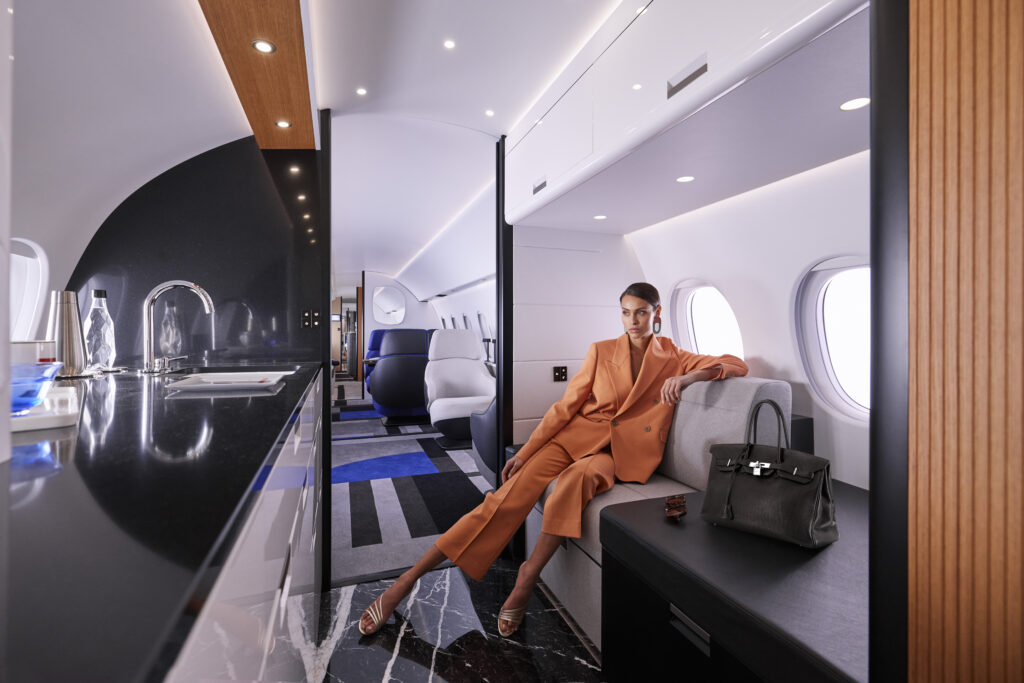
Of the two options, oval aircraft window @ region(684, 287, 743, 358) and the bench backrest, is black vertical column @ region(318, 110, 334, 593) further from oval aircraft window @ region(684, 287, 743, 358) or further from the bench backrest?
oval aircraft window @ region(684, 287, 743, 358)

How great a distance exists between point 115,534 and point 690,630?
4.88 feet

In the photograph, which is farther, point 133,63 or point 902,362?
point 133,63

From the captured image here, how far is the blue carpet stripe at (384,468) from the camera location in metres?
4.44

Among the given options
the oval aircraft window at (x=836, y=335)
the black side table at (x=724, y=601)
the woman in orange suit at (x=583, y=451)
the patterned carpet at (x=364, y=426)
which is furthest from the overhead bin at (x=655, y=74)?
the patterned carpet at (x=364, y=426)

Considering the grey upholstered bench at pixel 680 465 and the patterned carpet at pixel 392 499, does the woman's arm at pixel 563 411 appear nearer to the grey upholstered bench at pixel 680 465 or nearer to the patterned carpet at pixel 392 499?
the grey upholstered bench at pixel 680 465

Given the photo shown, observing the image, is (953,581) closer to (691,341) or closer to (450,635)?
(450,635)

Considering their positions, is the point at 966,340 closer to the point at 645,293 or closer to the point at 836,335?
the point at 645,293

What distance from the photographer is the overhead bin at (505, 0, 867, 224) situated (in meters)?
1.26

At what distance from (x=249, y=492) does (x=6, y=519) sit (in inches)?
8.2

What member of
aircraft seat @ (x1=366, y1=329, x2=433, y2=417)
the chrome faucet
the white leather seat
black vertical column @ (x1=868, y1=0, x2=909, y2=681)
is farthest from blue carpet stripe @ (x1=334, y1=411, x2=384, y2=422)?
black vertical column @ (x1=868, y1=0, x2=909, y2=681)

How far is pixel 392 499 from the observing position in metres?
3.84

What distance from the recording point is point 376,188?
4730 millimetres

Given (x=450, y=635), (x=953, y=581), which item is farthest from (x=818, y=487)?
(x=450, y=635)

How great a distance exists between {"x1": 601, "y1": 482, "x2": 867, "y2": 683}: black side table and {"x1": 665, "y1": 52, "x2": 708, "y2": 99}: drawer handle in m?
1.52
